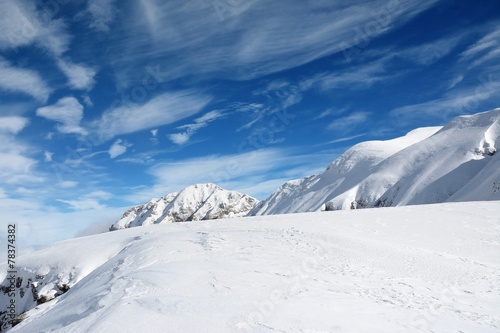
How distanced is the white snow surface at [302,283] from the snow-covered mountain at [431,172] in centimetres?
5344

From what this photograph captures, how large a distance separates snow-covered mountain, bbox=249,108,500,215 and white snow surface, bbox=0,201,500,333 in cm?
5344

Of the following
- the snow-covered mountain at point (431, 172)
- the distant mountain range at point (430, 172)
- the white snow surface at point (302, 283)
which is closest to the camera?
the white snow surface at point (302, 283)

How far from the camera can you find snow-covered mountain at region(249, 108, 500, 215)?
78637 mm

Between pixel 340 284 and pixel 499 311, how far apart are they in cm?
449

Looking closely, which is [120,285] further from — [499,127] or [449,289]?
[499,127]

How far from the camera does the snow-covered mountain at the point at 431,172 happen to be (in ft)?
258

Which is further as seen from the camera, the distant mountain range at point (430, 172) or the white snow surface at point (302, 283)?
the distant mountain range at point (430, 172)

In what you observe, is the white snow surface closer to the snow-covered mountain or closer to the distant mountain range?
the snow-covered mountain

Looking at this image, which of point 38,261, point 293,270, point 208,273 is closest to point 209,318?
point 208,273

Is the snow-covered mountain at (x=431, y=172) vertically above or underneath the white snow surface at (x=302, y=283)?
above

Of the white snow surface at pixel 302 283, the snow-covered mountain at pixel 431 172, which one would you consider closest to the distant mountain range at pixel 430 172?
the snow-covered mountain at pixel 431 172

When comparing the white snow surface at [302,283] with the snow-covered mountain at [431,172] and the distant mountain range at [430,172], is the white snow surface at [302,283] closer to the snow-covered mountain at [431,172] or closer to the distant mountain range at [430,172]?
the snow-covered mountain at [431,172]

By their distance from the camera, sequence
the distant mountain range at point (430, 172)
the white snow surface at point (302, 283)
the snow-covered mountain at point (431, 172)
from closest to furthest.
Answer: the white snow surface at point (302, 283) < the snow-covered mountain at point (431, 172) < the distant mountain range at point (430, 172)

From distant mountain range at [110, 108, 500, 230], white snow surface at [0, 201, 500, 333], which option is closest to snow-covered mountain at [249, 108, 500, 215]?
distant mountain range at [110, 108, 500, 230]
